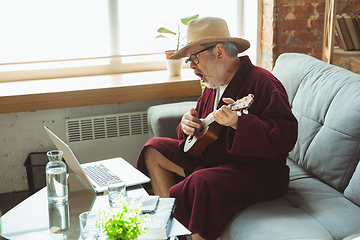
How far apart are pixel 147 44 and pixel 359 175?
198 centimetres

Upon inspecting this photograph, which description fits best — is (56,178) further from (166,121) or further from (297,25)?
(297,25)

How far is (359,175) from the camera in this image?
1.54m

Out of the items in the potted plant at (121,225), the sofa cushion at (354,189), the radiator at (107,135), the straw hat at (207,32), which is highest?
the straw hat at (207,32)

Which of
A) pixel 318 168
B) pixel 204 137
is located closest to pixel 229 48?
pixel 204 137

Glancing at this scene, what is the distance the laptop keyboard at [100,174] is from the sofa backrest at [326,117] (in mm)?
930

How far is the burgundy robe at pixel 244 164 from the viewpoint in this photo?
5.25ft

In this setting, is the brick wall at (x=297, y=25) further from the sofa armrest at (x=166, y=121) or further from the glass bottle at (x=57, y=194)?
the glass bottle at (x=57, y=194)

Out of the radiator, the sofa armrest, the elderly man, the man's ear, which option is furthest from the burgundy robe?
the radiator

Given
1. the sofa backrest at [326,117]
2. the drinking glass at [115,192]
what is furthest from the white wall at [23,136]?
the drinking glass at [115,192]

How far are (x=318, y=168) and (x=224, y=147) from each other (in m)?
0.44

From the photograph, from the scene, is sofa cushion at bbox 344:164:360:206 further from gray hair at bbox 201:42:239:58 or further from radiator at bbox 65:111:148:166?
radiator at bbox 65:111:148:166

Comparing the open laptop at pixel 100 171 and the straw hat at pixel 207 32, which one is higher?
the straw hat at pixel 207 32

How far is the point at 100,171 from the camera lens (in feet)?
5.84

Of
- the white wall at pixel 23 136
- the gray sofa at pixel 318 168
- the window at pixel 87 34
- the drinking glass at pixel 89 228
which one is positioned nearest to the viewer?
the drinking glass at pixel 89 228
